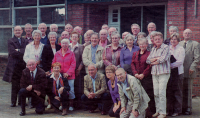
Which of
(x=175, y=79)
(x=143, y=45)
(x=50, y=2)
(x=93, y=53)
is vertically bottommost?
(x=175, y=79)

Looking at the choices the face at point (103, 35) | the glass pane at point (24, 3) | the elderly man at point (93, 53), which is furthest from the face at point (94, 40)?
the glass pane at point (24, 3)

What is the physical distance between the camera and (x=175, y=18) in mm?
8648

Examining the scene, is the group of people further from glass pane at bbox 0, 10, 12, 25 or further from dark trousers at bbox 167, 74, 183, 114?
glass pane at bbox 0, 10, 12, 25

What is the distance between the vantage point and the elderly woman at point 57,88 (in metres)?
6.65

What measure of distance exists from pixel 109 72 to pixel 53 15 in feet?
17.2

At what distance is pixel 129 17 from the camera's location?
1009cm

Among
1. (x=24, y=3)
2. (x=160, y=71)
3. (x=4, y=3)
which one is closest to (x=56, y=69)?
(x=160, y=71)

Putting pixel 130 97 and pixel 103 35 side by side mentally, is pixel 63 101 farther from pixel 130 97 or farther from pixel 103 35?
pixel 103 35

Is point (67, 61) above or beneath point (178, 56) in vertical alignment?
beneath

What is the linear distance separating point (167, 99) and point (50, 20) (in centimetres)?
586

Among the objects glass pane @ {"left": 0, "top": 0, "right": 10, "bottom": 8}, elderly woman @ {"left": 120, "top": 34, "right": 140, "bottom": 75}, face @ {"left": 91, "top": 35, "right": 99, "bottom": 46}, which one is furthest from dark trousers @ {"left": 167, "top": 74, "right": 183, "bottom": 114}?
glass pane @ {"left": 0, "top": 0, "right": 10, "bottom": 8}

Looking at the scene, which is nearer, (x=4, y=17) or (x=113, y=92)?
(x=113, y=92)

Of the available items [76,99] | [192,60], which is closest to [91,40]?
[76,99]

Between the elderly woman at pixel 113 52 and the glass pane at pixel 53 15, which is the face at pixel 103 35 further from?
the glass pane at pixel 53 15
